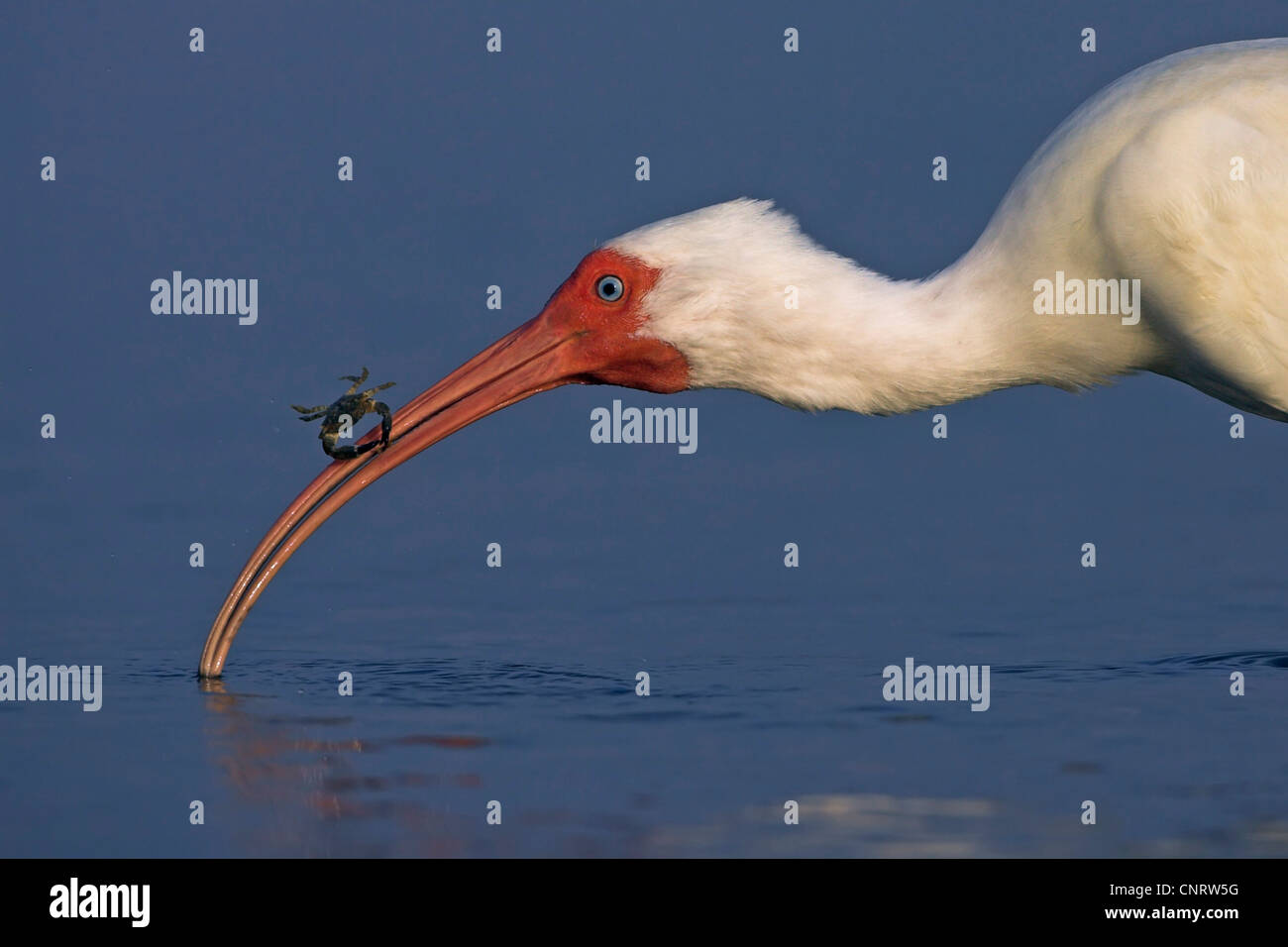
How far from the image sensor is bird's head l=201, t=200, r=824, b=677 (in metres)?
11.3

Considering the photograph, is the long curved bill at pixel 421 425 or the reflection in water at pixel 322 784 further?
the long curved bill at pixel 421 425

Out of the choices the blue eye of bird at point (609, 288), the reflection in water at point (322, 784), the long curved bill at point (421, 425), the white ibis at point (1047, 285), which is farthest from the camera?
the long curved bill at point (421, 425)

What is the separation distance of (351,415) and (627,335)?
5.77 feet

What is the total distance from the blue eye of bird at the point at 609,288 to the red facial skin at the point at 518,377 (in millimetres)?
21

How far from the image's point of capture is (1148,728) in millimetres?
11094

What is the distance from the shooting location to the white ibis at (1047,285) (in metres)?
10.9

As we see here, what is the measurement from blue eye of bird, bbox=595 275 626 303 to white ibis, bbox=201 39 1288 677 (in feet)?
0.03

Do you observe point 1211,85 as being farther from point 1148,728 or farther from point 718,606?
point 718,606

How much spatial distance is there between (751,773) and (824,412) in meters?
2.10

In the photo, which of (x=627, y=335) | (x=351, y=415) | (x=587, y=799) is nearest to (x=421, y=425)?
(x=351, y=415)

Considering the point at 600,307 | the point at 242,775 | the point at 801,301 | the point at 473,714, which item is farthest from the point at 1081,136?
the point at 242,775

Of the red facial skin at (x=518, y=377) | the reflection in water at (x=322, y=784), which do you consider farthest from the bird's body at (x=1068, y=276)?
the reflection in water at (x=322, y=784)

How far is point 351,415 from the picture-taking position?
12.3 m

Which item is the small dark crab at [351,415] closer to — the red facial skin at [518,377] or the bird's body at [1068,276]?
the red facial skin at [518,377]
